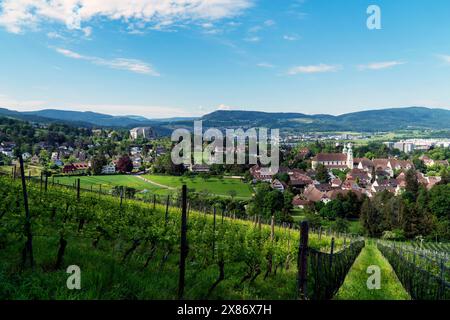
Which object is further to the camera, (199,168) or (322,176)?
(322,176)

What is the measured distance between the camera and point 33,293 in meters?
4.20

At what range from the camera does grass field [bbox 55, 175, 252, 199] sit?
51.9 m

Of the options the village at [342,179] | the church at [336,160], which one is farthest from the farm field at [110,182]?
the church at [336,160]

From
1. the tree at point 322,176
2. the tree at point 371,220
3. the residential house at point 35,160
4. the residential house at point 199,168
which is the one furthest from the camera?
the tree at point 322,176

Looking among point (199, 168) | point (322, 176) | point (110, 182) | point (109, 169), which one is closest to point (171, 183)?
point (110, 182)

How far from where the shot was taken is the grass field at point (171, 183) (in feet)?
170

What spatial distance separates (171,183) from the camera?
5828 cm

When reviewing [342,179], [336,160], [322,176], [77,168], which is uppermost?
[77,168]

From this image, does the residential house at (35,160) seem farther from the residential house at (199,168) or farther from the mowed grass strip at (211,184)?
the residential house at (199,168)

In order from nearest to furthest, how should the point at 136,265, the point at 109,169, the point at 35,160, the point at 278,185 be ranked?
the point at 136,265
the point at 35,160
the point at 109,169
the point at 278,185

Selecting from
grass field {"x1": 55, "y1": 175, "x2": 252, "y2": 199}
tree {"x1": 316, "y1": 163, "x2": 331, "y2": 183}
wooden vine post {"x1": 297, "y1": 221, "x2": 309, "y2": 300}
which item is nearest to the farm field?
grass field {"x1": 55, "y1": 175, "x2": 252, "y2": 199}

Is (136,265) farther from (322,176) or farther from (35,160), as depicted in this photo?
(322,176)

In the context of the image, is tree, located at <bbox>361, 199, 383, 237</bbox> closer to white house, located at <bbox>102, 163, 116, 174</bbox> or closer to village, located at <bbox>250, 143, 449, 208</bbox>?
village, located at <bbox>250, 143, 449, 208</bbox>
